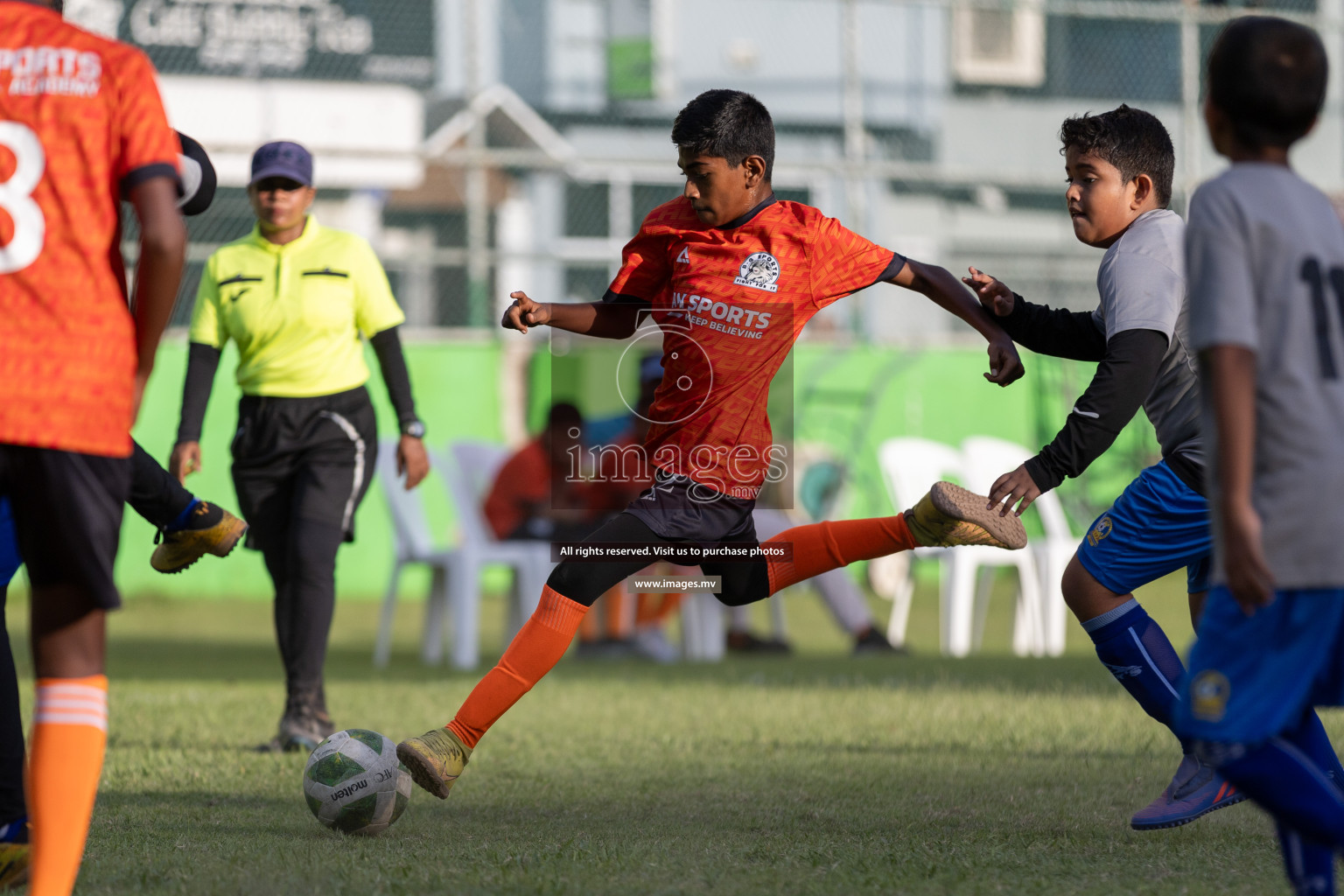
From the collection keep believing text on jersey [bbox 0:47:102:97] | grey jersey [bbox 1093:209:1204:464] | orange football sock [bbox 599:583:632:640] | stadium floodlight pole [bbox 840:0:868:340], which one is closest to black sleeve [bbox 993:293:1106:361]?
grey jersey [bbox 1093:209:1204:464]

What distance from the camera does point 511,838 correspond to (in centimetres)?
432

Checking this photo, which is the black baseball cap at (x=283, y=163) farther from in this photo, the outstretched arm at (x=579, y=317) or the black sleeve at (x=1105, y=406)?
the black sleeve at (x=1105, y=406)

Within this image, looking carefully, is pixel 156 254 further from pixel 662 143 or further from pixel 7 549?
pixel 662 143

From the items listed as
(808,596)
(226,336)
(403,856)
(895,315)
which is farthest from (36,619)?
(895,315)

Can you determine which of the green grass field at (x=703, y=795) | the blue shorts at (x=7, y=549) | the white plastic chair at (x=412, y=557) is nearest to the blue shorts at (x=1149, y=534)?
the green grass field at (x=703, y=795)

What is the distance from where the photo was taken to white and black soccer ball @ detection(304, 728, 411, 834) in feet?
14.5

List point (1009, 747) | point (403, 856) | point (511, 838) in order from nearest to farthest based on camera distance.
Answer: point (403, 856), point (511, 838), point (1009, 747)

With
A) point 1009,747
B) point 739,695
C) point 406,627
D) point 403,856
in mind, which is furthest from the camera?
point 406,627

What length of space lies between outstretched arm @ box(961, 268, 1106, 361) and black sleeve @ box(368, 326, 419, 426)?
2.85 metres

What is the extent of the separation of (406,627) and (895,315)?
6195 millimetres

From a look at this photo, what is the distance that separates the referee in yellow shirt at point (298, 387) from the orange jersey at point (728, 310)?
2.18 metres

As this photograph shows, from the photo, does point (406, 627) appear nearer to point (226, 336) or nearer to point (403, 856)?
point (226, 336)

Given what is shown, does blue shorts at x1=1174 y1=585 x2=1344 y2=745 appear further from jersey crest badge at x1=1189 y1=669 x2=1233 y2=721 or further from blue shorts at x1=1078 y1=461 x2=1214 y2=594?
blue shorts at x1=1078 y1=461 x2=1214 y2=594

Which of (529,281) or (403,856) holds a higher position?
(529,281)
